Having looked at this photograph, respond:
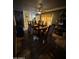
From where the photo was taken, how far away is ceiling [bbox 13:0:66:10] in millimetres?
1367

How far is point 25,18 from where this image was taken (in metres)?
1.39

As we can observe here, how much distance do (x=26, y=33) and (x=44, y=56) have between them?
0.30 metres

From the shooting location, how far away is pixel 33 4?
1.40 meters

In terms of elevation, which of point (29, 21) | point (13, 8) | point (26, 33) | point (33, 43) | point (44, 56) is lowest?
point (44, 56)

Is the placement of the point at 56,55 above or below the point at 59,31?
below

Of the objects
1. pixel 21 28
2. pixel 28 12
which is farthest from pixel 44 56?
pixel 28 12

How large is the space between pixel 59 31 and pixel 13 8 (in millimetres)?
522

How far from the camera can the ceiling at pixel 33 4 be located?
1367 mm

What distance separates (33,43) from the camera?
1.40 meters
